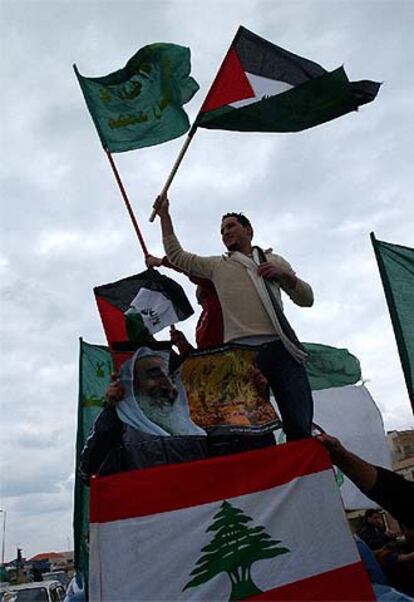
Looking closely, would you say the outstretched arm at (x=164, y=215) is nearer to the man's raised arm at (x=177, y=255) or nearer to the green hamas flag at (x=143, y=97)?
the man's raised arm at (x=177, y=255)

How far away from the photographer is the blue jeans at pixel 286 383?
12.7ft

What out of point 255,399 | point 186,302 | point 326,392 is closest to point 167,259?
point 186,302

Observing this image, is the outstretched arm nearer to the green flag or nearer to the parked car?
the green flag

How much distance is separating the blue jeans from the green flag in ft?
18.3

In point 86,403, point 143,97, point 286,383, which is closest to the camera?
point 286,383

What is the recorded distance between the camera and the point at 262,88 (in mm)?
4855

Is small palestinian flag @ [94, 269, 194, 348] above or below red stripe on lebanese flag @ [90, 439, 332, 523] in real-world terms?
above

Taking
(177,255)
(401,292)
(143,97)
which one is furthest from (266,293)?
(401,292)

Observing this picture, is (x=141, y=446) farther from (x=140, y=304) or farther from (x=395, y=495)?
(x=395, y=495)

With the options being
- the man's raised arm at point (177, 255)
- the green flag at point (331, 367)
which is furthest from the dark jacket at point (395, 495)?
the green flag at point (331, 367)

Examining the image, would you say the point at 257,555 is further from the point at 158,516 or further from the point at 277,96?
the point at 277,96

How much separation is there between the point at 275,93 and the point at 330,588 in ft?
11.1

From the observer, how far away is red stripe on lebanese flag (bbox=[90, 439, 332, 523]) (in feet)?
9.61

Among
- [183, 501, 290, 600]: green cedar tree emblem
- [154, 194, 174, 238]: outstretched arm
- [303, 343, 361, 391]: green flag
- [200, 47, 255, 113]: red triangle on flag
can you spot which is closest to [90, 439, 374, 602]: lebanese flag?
[183, 501, 290, 600]: green cedar tree emblem
